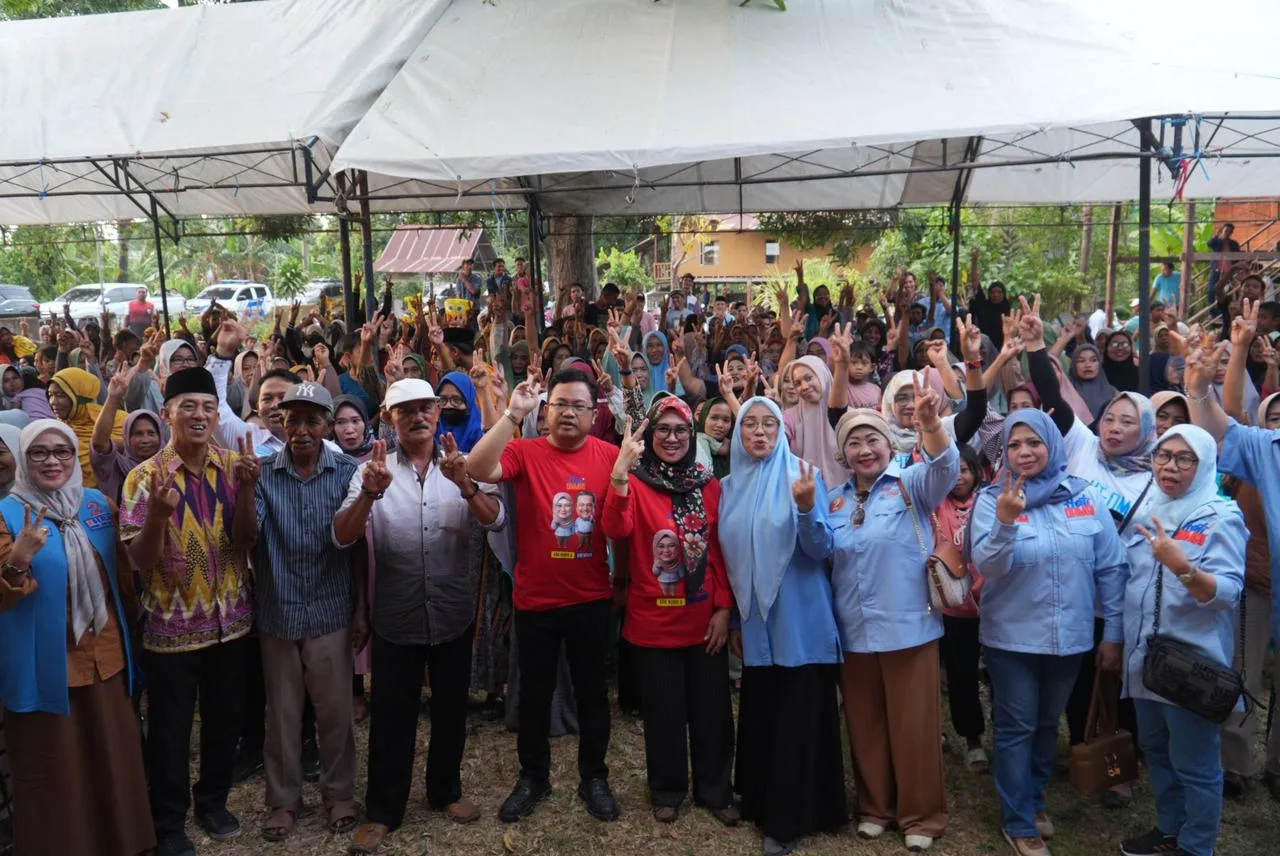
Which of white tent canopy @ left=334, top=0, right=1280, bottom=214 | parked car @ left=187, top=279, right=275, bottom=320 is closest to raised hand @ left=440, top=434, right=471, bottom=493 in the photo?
white tent canopy @ left=334, top=0, right=1280, bottom=214

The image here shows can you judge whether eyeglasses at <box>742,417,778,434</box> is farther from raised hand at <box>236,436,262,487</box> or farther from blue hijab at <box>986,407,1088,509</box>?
raised hand at <box>236,436,262,487</box>

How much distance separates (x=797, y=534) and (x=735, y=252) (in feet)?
111

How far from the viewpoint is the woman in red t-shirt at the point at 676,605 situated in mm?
A: 3594

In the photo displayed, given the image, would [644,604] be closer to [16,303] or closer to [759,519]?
[759,519]

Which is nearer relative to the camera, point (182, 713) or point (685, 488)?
point (182, 713)

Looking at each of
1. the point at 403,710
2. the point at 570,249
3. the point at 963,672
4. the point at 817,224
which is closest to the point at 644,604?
the point at 403,710

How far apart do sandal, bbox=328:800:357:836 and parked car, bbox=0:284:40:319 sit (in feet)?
66.9

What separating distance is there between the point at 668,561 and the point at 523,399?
2.74 feet

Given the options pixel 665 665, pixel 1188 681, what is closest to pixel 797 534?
pixel 665 665

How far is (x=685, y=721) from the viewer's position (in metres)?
3.73

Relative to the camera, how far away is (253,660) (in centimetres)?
417

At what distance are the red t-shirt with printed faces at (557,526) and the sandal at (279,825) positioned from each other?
1.23m

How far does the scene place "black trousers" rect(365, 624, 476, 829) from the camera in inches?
142

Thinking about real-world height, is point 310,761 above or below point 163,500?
below
